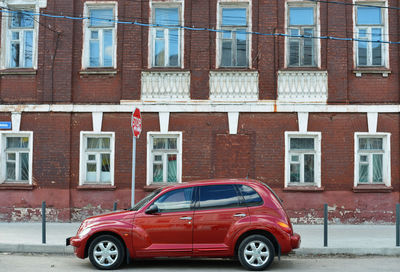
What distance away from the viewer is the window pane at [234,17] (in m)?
15.7

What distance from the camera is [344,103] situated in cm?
1521

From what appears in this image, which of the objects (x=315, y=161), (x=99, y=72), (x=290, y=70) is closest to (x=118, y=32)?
(x=99, y=72)

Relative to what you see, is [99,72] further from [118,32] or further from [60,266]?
[60,266]

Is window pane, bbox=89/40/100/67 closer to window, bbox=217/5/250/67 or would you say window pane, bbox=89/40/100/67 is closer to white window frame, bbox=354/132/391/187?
window, bbox=217/5/250/67

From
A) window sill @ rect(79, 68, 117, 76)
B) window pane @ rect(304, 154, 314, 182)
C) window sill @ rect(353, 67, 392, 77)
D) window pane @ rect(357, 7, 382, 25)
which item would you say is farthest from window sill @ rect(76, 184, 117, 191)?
window pane @ rect(357, 7, 382, 25)

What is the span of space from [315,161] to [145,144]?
16.0ft

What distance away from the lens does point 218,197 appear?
9.43 metres

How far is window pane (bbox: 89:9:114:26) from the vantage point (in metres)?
15.9

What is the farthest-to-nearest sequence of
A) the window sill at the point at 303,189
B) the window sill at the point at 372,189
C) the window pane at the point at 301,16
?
the window pane at the point at 301,16 → the window sill at the point at 303,189 → the window sill at the point at 372,189

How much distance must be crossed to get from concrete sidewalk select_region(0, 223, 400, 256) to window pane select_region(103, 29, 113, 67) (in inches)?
A: 189

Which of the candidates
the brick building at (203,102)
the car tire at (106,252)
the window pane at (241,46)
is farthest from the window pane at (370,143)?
the car tire at (106,252)

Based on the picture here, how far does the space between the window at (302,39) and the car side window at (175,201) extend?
7.36 m

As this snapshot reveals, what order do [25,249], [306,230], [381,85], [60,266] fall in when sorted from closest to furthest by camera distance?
[60,266]
[25,249]
[306,230]
[381,85]

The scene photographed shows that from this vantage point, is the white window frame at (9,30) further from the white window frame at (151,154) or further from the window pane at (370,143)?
the window pane at (370,143)
